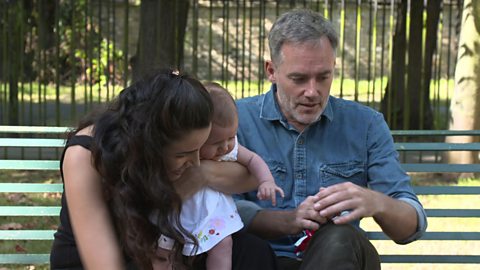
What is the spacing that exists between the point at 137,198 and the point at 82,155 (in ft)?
0.73

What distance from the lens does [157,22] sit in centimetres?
901

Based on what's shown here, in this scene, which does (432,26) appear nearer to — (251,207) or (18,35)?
(18,35)

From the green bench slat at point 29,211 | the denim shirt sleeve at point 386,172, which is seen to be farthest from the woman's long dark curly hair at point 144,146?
the green bench slat at point 29,211

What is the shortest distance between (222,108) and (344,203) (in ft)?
1.81

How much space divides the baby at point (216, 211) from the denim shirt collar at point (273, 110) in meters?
0.44

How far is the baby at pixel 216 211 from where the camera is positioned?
2.92 m

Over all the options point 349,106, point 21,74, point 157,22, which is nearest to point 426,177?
point 157,22

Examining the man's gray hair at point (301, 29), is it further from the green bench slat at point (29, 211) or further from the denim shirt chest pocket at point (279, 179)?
the green bench slat at point (29, 211)

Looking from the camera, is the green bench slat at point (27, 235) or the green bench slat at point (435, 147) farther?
Answer: the green bench slat at point (435, 147)

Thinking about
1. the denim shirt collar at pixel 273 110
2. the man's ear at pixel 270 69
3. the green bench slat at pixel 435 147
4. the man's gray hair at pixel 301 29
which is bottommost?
the green bench slat at pixel 435 147

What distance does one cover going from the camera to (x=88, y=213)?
2.69m

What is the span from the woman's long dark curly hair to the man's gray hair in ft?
2.44

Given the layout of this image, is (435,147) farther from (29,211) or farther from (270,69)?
(29,211)

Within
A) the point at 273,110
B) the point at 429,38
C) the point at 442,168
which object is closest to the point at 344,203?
the point at 273,110
